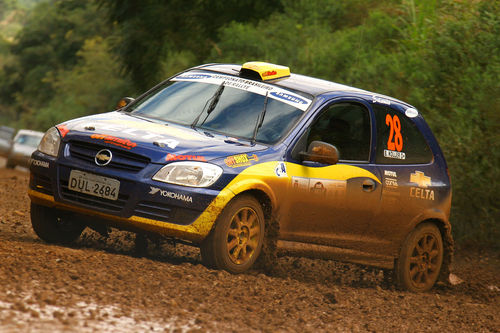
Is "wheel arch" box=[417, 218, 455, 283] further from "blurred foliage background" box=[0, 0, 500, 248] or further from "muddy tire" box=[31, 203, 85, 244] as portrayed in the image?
"muddy tire" box=[31, 203, 85, 244]

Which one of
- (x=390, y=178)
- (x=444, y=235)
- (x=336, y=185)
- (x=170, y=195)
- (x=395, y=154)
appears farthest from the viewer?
(x=444, y=235)

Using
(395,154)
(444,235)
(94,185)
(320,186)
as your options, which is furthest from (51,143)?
(444,235)

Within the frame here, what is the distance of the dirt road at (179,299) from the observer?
5207mm

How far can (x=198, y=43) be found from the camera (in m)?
28.2

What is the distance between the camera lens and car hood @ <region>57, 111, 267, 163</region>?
270 inches

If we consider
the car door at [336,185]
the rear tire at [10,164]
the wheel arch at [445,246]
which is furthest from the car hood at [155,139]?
the rear tire at [10,164]

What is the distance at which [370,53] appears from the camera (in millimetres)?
20266

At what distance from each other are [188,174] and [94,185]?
2.52 feet

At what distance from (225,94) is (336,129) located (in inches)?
40.8

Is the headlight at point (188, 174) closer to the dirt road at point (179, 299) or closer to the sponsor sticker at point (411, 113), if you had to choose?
the dirt road at point (179, 299)

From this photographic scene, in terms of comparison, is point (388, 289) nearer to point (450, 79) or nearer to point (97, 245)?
point (97, 245)

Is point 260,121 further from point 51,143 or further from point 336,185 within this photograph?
point 51,143

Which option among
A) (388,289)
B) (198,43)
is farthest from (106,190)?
(198,43)

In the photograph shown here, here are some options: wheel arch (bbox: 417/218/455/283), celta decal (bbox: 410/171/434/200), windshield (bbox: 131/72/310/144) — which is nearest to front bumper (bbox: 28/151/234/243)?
windshield (bbox: 131/72/310/144)
